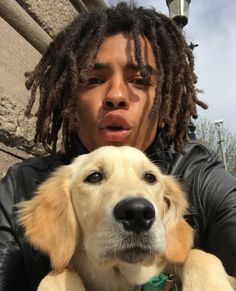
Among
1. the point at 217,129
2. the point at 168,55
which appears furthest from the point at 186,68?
the point at 217,129

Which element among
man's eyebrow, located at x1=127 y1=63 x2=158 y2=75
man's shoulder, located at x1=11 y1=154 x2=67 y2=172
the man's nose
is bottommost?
man's shoulder, located at x1=11 y1=154 x2=67 y2=172

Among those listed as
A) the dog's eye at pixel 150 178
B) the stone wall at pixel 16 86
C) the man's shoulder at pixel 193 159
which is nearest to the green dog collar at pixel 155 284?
the dog's eye at pixel 150 178

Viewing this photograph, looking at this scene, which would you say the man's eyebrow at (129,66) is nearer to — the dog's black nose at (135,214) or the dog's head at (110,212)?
the dog's head at (110,212)

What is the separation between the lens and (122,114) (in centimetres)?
292

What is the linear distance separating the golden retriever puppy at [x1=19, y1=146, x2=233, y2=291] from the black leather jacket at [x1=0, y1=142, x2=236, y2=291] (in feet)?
0.33

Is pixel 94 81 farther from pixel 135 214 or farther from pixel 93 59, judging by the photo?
pixel 135 214

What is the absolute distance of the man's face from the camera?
293 centimetres

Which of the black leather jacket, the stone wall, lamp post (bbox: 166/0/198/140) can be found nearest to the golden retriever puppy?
the black leather jacket

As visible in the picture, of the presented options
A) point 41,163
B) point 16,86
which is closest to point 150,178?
point 41,163

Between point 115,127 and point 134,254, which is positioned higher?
point 115,127

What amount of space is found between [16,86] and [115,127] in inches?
58.7

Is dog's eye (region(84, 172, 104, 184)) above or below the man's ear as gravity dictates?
below

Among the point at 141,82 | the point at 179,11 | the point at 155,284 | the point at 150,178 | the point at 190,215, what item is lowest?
the point at 155,284

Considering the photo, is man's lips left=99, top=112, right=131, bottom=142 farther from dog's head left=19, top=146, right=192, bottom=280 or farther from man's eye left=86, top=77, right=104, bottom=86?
man's eye left=86, top=77, right=104, bottom=86
